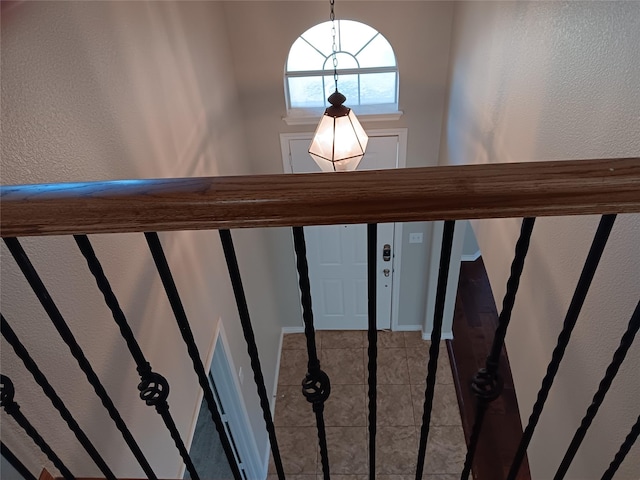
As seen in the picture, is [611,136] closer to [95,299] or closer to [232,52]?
[95,299]

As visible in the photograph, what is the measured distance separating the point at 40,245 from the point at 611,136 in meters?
1.78

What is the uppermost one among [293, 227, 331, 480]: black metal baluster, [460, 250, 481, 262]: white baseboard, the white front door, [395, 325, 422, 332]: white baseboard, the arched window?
[293, 227, 331, 480]: black metal baluster

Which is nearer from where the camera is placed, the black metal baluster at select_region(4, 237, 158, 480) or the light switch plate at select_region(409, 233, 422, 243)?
the black metal baluster at select_region(4, 237, 158, 480)

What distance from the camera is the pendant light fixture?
2.49 meters

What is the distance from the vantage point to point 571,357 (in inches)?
73.0

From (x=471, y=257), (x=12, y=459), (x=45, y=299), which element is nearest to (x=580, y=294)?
(x=45, y=299)

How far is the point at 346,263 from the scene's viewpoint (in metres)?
4.86

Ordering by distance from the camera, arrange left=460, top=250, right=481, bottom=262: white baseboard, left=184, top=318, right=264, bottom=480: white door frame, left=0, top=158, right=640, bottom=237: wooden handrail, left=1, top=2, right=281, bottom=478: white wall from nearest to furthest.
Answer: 1. left=0, top=158, right=640, bottom=237: wooden handrail
2. left=1, top=2, right=281, bottom=478: white wall
3. left=184, top=318, right=264, bottom=480: white door frame
4. left=460, top=250, right=481, bottom=262: white baseboard

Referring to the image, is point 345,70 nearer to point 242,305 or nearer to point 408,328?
point 408,328

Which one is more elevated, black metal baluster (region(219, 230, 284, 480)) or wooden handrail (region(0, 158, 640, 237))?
A: wooden handrail (region(0, 158, 640, 237))

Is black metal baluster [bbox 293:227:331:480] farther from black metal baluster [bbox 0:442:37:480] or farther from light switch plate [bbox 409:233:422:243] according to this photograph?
light switch plate [bbox 409:233:422:243]

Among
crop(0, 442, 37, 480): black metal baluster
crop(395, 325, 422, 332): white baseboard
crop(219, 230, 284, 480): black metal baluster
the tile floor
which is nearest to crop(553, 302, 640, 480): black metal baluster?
crop(219, 230, 284, 480): black metal baluster

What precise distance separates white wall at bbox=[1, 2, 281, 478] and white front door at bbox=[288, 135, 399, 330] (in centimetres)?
150

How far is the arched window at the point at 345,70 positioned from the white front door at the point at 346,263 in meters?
0.31
